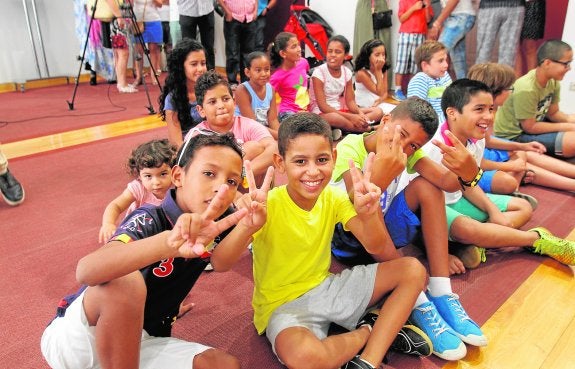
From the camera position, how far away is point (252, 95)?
102 inches

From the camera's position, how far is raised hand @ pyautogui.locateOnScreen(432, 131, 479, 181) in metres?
1.44

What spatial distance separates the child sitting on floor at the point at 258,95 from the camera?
253 cm

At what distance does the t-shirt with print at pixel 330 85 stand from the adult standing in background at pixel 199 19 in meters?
1.42

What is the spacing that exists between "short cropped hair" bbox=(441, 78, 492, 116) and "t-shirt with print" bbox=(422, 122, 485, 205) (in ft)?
0.28

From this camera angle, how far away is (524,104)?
8.66 ft

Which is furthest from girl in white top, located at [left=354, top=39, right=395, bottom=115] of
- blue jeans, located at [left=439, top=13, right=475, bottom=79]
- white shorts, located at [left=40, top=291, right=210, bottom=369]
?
white shorts, located at [left=40, top=291, right=210, bottom=369]

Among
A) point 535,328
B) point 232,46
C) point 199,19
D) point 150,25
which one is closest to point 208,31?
point 199,19

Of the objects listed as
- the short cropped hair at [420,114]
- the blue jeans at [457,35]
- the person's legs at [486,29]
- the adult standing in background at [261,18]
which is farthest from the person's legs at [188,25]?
the short cropped hair at [420,114]

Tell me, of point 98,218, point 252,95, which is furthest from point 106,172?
point 252,95

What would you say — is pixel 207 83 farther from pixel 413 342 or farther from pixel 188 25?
pixel 188 25

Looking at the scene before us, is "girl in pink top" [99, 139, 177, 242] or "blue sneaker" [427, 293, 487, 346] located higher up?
"girl in pink top" [99, 139, 177, 242]

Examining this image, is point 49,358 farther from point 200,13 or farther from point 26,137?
point 200,13

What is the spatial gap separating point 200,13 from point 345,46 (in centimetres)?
190

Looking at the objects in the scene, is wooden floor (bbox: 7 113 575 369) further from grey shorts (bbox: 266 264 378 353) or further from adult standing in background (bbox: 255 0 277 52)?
adult standing in background (bbox: 255 0 277 52)
